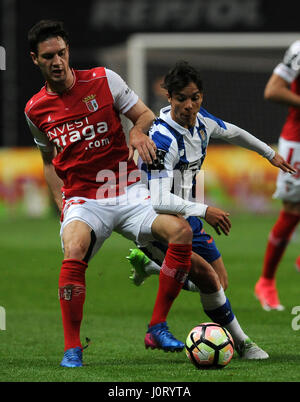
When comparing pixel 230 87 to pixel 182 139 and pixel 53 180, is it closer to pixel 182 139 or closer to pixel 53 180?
pixel 53 180

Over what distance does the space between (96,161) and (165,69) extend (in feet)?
42.4

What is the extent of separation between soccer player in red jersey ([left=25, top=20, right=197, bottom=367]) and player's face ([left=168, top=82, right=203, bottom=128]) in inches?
7.1

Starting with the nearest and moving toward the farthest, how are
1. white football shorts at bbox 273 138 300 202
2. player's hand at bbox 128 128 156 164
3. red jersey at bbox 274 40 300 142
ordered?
player's hand at bbox 128 128 156 164
red jersey at bbox 274 40 300 142
white football shorts at bbox 273 138 300 202

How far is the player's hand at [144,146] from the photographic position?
17.2 ft

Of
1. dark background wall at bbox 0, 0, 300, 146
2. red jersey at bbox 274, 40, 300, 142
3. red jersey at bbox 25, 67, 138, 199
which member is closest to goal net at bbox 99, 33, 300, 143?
dark background wall at bbox 0, 0, 300, 146

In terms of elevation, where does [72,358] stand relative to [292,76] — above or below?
below

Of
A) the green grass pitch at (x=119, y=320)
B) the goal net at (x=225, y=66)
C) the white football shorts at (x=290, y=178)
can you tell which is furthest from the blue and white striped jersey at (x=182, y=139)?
the goal net at (x=225, y=66)

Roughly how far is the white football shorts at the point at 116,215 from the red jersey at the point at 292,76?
2.56 m

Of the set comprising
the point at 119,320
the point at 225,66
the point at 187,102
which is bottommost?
the point at 225,66

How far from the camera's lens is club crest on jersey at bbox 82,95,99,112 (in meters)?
5.65

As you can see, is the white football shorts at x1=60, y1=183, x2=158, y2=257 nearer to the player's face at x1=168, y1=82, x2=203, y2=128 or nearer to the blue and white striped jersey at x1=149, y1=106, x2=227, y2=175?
the blue and white striped jersey at x1=149, y1=106, x2=227, y2=175

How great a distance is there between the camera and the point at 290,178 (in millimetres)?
8125

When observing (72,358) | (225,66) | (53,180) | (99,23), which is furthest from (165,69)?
(72,358)
